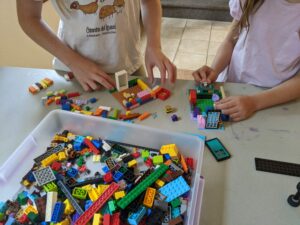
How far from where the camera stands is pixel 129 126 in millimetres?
632

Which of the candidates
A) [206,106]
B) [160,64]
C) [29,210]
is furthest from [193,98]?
[29,210]

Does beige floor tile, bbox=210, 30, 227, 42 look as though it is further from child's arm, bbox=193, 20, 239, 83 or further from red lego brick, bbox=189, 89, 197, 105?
red lego brick, bbox=189, 89, 197, 105

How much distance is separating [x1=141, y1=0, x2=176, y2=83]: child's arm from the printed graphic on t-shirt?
112 mm

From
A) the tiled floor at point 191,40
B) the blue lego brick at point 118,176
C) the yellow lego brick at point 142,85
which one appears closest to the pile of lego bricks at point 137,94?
the yellow lego brick at point 142,85

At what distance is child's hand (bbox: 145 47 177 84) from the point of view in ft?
2.56

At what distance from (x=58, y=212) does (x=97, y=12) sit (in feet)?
1.75

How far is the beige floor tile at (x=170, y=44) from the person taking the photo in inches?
87.9

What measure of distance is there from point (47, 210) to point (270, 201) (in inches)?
16.3

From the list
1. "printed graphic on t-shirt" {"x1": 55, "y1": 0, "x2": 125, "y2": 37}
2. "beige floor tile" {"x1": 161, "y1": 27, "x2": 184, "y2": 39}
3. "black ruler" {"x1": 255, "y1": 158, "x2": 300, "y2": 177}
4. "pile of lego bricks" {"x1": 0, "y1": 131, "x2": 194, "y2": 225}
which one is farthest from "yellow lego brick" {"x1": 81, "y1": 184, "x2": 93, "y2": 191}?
"beige floor tile" {"x1": 161, "y1": 27, "x2": 184, "y2": 39}

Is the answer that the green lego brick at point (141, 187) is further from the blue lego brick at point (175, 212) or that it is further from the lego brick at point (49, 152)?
the lego brick at point (49, 152)

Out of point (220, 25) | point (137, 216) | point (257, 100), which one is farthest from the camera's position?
point (220, 25)

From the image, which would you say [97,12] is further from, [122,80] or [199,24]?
[199,24]

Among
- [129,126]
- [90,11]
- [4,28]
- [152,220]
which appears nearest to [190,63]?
[4,28]

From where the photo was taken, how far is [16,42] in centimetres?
157
